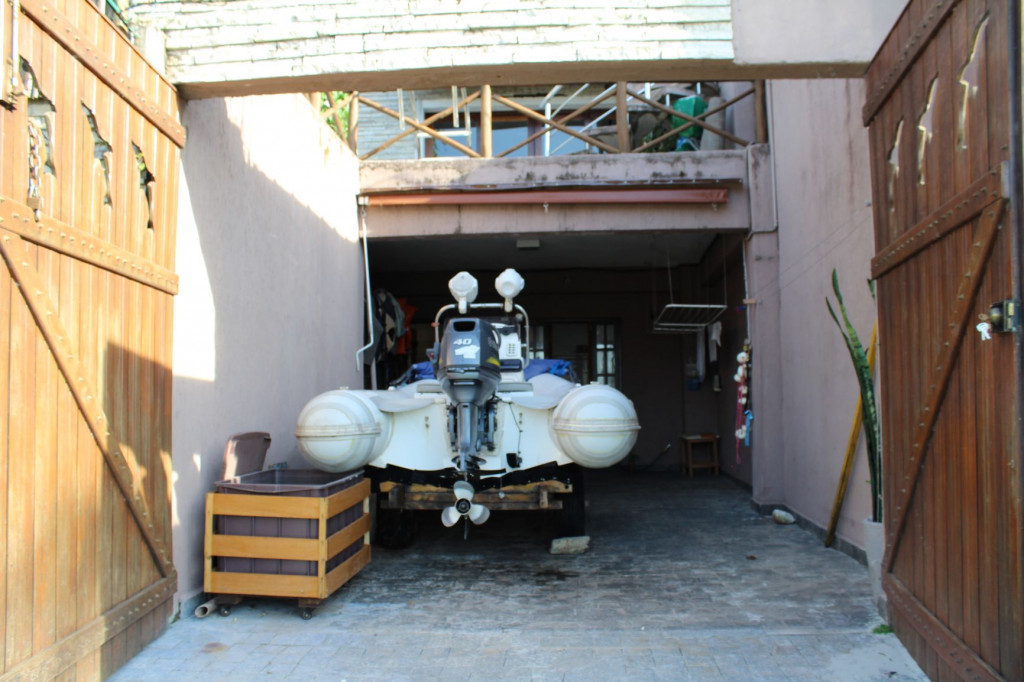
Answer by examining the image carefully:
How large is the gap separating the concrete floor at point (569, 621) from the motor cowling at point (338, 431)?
0.83m

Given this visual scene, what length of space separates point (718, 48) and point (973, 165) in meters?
1.56

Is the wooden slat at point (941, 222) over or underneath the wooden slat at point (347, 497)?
over

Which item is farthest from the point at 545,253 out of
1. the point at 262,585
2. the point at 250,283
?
the point at 262,585

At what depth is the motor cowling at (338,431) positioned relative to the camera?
4793 millimetres

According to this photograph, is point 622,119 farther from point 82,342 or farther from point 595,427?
point 82,342

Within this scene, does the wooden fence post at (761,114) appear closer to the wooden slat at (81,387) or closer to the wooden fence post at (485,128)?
the wooden fence post at (485,128)

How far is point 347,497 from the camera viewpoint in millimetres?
4539

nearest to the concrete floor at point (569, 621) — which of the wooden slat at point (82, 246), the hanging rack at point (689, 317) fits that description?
the wooden slat at point (82, 246)

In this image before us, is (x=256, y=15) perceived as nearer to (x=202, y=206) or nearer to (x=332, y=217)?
(x=202, y=206)

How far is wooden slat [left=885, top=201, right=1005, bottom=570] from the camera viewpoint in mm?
2666

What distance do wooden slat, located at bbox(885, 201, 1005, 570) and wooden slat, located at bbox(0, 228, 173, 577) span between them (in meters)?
3.42

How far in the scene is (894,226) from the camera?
371 cm

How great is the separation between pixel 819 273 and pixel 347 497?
13.5 feet

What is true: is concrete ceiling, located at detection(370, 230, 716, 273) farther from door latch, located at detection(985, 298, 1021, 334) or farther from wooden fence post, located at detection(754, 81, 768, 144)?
door latch, located at detection(985, 298, 1021, 334)
